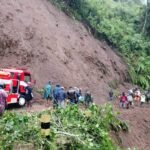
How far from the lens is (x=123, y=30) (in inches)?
1751

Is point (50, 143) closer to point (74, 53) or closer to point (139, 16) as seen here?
point (74, 53)

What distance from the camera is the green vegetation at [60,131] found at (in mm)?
11047

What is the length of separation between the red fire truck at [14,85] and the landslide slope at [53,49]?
4139mm

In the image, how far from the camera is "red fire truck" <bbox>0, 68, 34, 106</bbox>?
21859 millimetres

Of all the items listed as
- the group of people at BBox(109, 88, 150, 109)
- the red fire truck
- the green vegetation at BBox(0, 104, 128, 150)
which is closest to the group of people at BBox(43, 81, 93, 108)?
the red fire truck

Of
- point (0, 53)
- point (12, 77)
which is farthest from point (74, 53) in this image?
point (12, 77)

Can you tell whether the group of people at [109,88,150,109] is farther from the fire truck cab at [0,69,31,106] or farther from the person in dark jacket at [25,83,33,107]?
the fire truck cab at [0,69,31,106]

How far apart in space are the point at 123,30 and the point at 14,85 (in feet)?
78.6

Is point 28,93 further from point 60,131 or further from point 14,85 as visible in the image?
point 60,131

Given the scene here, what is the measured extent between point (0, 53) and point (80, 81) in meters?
6.41

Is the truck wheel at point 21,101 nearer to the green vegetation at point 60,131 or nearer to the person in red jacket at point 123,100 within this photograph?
the person in red jacket at point 123,100

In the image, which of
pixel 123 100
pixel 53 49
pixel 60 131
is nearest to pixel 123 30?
pixel 53 49

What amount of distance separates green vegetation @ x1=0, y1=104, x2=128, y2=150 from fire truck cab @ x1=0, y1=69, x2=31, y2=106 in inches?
305

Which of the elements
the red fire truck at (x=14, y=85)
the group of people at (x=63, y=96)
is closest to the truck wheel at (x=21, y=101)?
the red fire truck at (x=14, y=85)
